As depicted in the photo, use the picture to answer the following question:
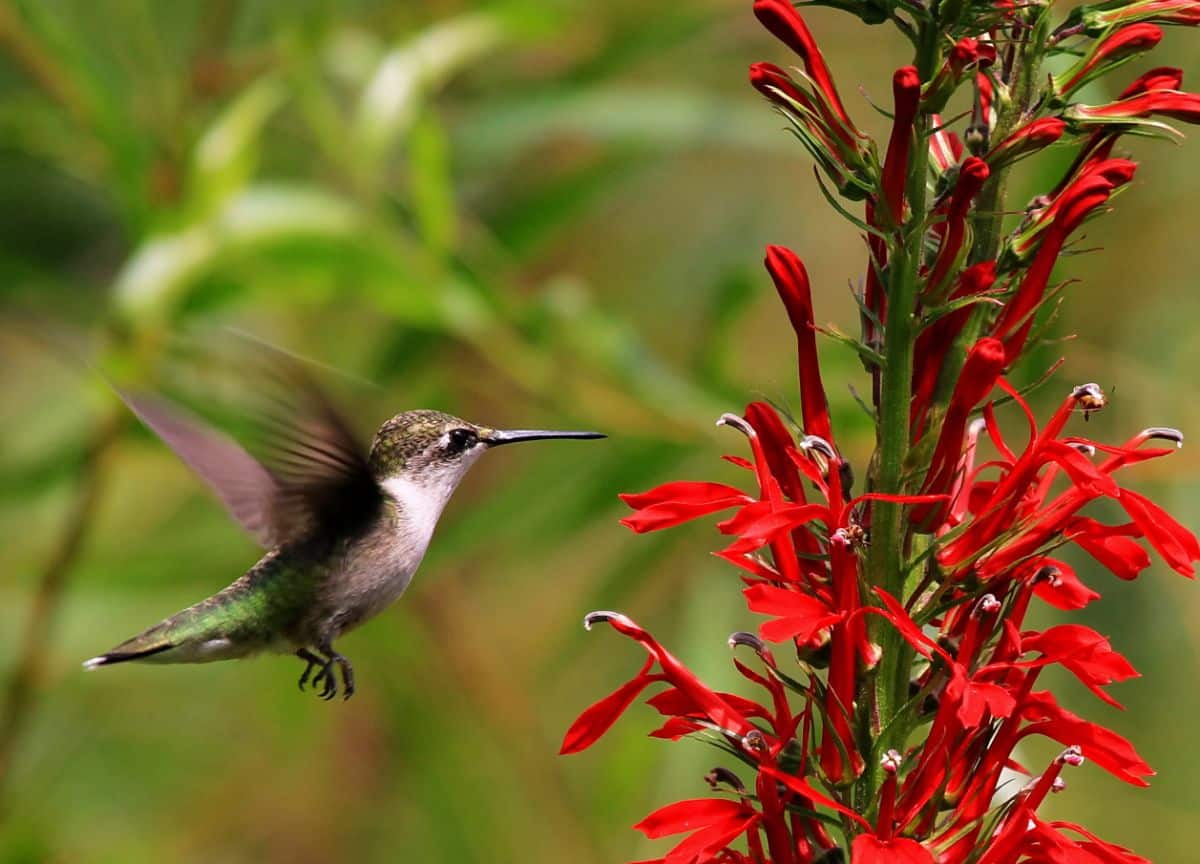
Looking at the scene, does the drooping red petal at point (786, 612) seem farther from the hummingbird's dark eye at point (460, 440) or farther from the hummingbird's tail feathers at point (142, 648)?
the hummingbird's tail feathers at point (142, 648)

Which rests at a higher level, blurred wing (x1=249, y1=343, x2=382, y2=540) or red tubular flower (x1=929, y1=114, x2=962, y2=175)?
red tubular flower (x1=929, y1=114, x2=962, y2=175)

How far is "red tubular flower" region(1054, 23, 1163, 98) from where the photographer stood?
3.54 feet

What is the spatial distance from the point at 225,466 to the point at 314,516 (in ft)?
0.35

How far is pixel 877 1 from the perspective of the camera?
1045 mm

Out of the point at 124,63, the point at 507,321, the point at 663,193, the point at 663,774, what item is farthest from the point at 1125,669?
the point at 663,193

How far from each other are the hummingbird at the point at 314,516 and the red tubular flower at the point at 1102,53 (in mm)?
608

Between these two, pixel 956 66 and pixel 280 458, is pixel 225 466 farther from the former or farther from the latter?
pixel 956 66

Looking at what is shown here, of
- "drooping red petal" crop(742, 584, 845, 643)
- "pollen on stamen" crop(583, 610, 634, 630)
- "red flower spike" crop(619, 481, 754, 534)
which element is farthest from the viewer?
"pollen on stamen" crop(583, 610, 634, 630)

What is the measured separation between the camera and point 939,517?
3.66ft

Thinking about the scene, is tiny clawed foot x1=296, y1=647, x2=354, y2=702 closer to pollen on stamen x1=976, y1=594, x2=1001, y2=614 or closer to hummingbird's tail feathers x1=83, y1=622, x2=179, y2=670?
hummingbird's tail feathers x1=83, y1=622, x2=179, y2=670

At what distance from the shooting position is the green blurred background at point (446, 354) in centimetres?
219

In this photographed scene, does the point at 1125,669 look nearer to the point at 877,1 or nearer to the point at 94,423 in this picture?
the point at 877,1

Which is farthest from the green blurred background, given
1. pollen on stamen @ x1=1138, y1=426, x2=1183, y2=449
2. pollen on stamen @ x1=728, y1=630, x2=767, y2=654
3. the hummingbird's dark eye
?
pollen on stamen @ x1=728, y1=630, x2=767, y2=654

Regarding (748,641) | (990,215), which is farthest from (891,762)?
(990,215)
